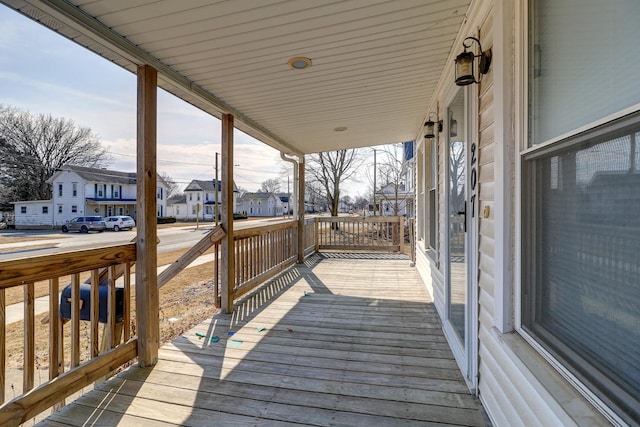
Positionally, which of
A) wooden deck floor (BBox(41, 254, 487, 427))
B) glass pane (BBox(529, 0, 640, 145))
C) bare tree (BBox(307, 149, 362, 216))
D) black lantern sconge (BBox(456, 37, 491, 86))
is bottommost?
wooden deck floor (BBox(41, 254, 487, 427))

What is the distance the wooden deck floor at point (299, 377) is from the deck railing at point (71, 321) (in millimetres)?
140

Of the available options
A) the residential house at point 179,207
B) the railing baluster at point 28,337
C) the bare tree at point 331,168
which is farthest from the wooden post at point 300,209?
the residential house at point 179,207

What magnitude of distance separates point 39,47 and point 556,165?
2.90 metres

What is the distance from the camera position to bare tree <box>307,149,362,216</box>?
16.1m

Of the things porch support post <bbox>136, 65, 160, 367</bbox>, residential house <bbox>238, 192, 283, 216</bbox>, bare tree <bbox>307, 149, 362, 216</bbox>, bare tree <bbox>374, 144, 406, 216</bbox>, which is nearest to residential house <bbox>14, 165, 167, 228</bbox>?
porch support post <bbox>136, 65, 160, 367</bbox>

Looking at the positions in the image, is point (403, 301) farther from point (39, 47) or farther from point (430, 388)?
point (39, 47)

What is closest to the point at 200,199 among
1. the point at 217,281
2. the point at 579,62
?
the point at 217,281

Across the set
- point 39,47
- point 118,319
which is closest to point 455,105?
point 39,47

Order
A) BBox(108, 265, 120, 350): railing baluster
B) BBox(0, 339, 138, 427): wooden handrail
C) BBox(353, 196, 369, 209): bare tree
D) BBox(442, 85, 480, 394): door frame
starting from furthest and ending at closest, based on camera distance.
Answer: BBox(353, 196, 369, 209): bare tree
BBox(108, 265, 120, 350): railing baluster
BBox(442, 85, 480, 394): door frame
BBox(0, 339, 138, 427): wooden handrail

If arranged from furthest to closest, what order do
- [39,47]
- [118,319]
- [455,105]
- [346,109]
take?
[346,109] < [455,105] < [118,319] < [39,47]

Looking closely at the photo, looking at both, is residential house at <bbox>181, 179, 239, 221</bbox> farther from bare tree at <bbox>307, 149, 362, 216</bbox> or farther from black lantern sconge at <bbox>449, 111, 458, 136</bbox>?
black lantern sconge at <bbox>449, 111, 458, 136</bbox>

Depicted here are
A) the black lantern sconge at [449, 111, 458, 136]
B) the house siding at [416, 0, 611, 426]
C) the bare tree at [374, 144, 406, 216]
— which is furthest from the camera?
the bare tree at [374, 144, 406, 216]

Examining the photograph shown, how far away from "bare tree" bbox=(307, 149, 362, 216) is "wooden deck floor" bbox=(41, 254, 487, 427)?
1260 cm

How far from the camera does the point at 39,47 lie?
78.7 inches
